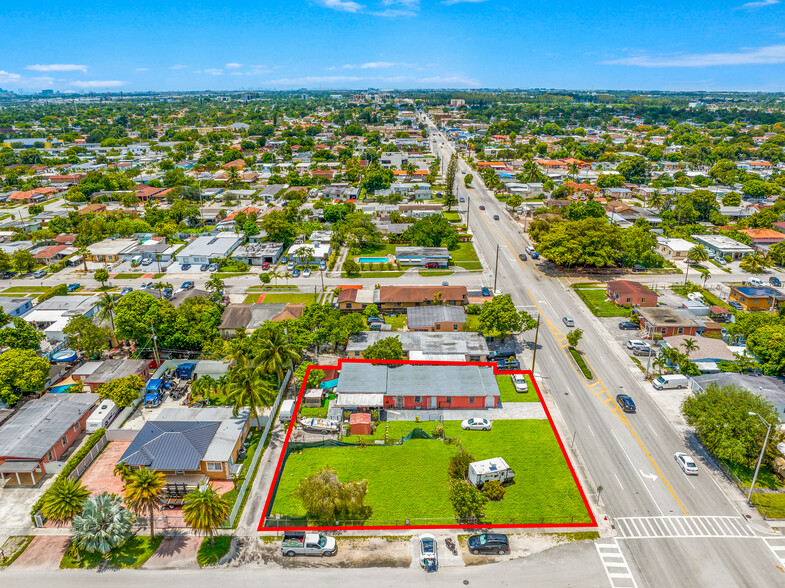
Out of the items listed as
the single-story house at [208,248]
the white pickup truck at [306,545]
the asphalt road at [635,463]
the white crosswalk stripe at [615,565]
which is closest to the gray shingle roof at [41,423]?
the white pickup truck at [306,545]

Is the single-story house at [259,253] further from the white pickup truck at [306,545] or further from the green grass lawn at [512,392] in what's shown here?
the white pickup truck at [306,545]

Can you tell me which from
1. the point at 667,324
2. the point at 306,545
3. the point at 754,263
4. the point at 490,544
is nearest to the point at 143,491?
the point at 306,545

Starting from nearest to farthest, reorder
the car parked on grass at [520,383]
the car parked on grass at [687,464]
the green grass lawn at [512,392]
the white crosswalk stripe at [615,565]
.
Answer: the white crosswalk stripe at [615,565], the car parked on grass at [687,464], the green grass lawn at [512,392], the car parked on grass at [520,383]

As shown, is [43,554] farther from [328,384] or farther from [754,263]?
[754,263]

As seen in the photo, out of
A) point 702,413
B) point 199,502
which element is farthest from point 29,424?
point 702,413

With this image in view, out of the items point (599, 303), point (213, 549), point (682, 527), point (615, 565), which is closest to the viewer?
point (615, 565)
